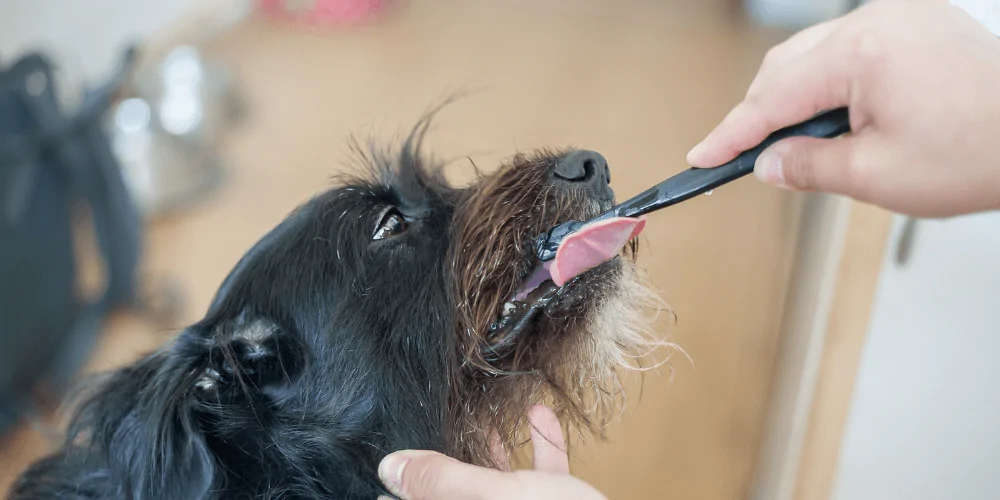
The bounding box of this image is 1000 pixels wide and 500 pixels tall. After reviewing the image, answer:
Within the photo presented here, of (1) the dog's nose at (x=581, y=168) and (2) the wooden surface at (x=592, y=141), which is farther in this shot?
(2) the wooden surface at (x=592, y=141)

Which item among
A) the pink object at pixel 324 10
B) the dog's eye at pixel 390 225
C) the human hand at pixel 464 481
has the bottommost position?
the human hand at pixel 464 481

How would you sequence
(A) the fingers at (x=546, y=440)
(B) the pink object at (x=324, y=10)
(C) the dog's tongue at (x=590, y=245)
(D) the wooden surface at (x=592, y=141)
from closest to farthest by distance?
(C) the dog's tongue at (x=590, y=245), (A) the fingers at (x=546, y=440), (D) the wooden surface at (x=592, y=141), (B) the pink object at (x=324, y=10)

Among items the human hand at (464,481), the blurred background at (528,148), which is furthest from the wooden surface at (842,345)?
the human hand at (464,481)

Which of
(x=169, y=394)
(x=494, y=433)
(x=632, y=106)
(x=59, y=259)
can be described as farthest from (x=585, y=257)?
(x=632, y=106)

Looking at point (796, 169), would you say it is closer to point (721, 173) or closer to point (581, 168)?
point (721, 173)

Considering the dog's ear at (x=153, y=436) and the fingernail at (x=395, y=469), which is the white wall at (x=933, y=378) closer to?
the fingernail at (x=395, y=469)

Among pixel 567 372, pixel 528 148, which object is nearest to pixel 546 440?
pixel 567 372

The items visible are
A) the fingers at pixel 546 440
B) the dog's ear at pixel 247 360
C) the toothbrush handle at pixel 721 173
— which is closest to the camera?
the toothbrush handle at pixel 721 173

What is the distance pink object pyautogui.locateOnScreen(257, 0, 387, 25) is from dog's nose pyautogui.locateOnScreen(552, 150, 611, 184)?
132 inches

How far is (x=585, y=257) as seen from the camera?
1197mm

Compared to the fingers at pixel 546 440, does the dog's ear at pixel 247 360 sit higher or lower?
higher

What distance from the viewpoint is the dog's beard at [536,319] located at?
1.27m

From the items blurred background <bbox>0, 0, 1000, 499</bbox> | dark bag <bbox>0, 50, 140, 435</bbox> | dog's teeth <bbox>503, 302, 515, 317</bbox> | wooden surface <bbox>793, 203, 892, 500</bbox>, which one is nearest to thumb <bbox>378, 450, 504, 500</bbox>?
dog's teeth <bbox>503, 302, 515, 317</bbox>

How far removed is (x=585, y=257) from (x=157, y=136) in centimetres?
259
